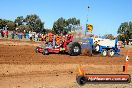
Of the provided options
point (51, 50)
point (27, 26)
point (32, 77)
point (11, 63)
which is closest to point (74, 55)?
point (51, 50)

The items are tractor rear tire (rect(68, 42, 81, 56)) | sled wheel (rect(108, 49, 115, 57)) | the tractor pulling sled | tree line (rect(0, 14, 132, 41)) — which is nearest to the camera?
tractor rear tire (rect(68, 42, 81, 56))

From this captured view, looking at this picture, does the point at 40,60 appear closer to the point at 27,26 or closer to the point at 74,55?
the point at 74,55

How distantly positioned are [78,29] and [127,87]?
1187 cm

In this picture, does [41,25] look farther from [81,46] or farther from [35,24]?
[81,46]

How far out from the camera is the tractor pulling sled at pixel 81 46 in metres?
19.1

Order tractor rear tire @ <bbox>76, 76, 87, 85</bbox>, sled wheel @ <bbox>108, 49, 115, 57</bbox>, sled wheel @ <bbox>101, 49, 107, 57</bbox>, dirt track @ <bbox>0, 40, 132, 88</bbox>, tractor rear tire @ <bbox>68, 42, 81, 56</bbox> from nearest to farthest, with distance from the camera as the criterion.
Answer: tractor rear tire @ <bbox>76, 76, 87, 85</bbox> → dirt track @ <bbox>0, 40, 132, 88</bbox> → tractor rear tire @ <bbox>68, 42, 81, 56</bbox> → sled wheel @ <bbox>101, 49, 107, 57</bbox> → sled wheel @ <bbox>108, 49, 115, 57</bbox>

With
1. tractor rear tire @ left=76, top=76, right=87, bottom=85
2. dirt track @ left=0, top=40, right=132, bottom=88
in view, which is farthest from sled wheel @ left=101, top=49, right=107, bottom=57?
tractor rear tire @ left=76, top=76, right=87, bottom=85

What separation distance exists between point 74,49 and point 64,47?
0.69 meters

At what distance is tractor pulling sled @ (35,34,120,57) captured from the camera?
19.1 metres

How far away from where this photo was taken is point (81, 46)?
20.0m

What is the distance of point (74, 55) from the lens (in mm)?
19328

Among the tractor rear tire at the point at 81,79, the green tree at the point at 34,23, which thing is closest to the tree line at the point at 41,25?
the green tree at the point at 34,23

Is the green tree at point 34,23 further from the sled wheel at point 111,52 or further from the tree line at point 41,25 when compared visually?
the sled wheel at point 111,52

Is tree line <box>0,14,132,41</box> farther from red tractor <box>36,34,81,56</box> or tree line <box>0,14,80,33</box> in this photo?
red tractor <box>36,34,81,56</box>
